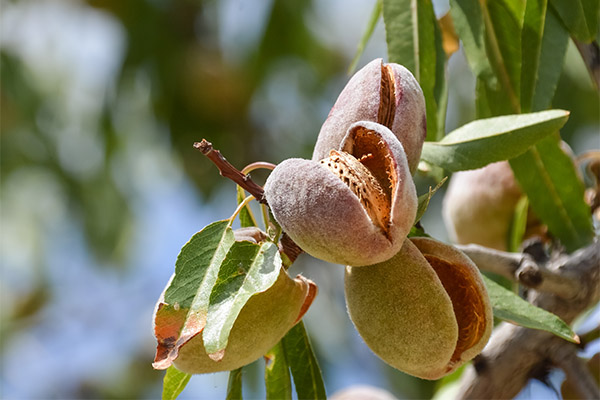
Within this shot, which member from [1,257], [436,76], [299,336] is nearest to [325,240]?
[299,336]

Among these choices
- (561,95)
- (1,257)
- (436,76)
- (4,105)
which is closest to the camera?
(436,76)

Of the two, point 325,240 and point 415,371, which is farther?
point 415,371

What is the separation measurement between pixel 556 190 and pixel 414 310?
2.02ft

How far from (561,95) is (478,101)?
1.95 meters

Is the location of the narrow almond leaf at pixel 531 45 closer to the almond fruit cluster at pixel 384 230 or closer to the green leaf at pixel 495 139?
the green leaf at pixel 495 139

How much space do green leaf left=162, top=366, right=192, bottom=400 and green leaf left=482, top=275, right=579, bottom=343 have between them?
0.41 meters

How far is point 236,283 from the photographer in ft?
2.85

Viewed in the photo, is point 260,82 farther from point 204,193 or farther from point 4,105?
point 4,105

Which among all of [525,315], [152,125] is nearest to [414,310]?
[525,315]

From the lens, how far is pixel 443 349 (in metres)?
0.88

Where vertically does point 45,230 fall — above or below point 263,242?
below

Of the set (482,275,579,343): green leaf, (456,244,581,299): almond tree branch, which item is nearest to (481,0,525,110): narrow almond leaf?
(456,244,581,299): almond tree branch

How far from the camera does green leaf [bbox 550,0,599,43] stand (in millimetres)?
1164

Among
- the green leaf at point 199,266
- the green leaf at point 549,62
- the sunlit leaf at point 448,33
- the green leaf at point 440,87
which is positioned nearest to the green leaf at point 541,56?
the green leaf at point 549,62
